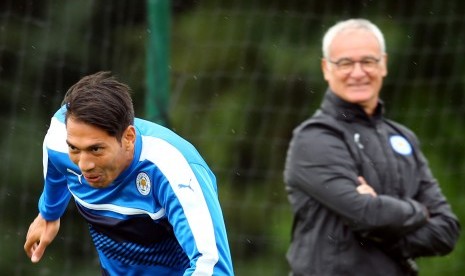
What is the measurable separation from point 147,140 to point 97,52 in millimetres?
4089

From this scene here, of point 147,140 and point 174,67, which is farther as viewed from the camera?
point 174,67

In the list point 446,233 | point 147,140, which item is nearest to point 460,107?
point 446,233

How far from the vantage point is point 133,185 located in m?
4.50

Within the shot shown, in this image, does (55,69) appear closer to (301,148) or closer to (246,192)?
(246,192)

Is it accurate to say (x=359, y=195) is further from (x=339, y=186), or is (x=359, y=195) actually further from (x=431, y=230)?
(x=431, y=230)

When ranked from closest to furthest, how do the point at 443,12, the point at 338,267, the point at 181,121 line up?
the point at 338,267, the point at 181,121, the point at 443,12

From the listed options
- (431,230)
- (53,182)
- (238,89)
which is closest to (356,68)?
(431,230)

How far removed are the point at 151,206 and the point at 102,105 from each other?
440mm

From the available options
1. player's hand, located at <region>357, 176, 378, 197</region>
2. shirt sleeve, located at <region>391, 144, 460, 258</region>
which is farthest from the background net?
player's hand, located at <region>357, 176, 378, 197</region>

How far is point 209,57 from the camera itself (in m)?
8.62

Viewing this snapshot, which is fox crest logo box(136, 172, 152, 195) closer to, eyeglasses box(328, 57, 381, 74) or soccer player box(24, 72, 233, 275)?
soccer player box(24, 72, 233, 275)

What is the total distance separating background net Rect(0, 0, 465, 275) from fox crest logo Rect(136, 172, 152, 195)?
3580mm

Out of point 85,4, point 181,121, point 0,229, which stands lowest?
point 0,229

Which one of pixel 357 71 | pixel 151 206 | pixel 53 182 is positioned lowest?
pixel 53 182
